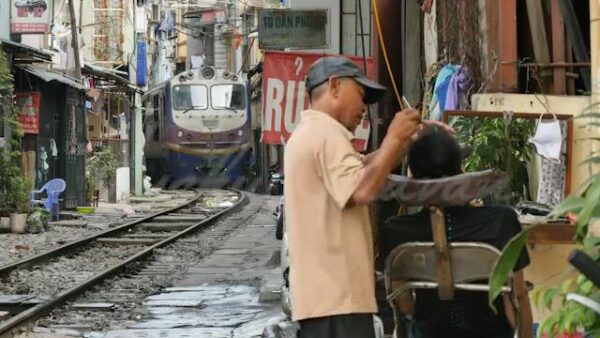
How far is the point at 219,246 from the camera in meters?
16.3

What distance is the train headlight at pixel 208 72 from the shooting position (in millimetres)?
32438

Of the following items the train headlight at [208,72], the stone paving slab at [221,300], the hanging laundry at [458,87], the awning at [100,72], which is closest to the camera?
the hanging laundry at [458,87]

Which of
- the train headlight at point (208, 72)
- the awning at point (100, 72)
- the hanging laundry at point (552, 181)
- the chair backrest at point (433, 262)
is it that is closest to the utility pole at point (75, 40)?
the awning at point (100, 72)

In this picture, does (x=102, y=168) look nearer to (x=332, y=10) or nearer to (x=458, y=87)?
(x=332, y=10)

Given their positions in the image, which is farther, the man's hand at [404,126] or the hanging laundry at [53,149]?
the hanging laundry at [53,149]

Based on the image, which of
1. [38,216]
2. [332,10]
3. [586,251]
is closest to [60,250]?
[38,216]

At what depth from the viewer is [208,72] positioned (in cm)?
3259

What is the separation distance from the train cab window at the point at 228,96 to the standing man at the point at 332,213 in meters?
28.3

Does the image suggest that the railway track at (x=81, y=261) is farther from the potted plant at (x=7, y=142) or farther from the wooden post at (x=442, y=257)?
the wooden post at (x=442, y=257)

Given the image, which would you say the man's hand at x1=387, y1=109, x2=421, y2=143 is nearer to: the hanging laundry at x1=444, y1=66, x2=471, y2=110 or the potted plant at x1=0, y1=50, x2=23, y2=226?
the hanging laundry at x1=444, y1=66, x2=471, y2=110

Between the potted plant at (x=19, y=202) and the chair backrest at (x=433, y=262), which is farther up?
the chair backrest at (x=433, y=262)

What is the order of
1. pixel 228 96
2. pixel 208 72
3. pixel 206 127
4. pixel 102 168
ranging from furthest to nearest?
pixel 208 72
pixel 228 96
pixel 206 127
pixel 102 168

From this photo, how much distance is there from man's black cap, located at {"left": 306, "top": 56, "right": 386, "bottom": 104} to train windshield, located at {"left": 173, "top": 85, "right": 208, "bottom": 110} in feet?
93.3

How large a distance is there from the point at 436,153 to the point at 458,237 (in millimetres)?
327
